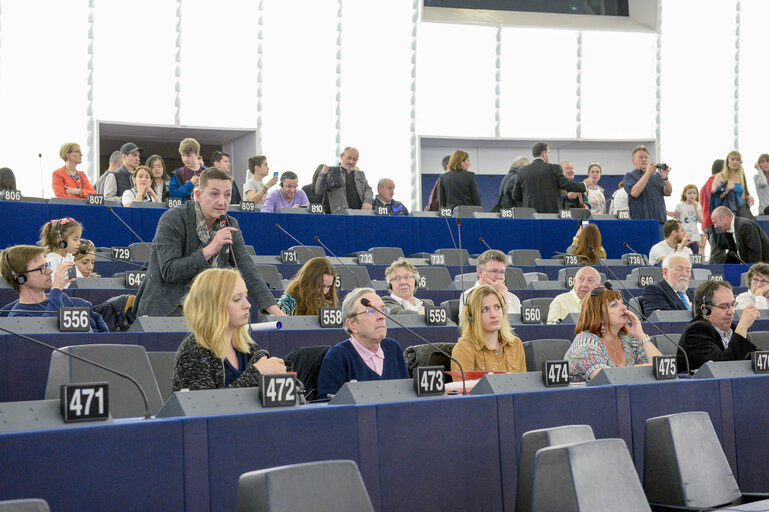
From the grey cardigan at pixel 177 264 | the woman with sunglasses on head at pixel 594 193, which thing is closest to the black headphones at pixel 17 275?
the grey cardigan at pixel 177 264

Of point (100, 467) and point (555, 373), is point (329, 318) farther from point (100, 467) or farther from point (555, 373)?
point (100, 467)

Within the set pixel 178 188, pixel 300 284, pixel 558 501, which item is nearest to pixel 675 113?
pixel 178 188

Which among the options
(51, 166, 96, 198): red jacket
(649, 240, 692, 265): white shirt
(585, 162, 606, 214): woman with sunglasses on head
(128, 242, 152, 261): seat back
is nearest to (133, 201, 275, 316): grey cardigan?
(128, 242, 152, 261): seat back

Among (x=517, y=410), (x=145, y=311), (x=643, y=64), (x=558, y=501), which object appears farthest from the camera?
(x=643, y=64)

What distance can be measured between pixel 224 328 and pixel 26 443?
1.04 metres

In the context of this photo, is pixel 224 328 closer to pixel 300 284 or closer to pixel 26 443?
pixel 26 443

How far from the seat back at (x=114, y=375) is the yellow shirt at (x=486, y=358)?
52.2 inches

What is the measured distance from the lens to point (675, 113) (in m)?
14.6

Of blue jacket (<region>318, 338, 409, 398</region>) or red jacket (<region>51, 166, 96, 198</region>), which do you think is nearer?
blue jacket (<region>318, 338, 409, 398</region>)

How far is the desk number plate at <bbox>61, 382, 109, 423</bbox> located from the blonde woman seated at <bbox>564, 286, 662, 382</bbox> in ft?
7.33

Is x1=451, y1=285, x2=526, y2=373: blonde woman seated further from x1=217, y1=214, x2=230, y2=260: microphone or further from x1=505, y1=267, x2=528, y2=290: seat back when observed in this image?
x1=505, y1=267, x2=528, y2=290: seat back

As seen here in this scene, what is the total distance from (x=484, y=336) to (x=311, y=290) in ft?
3.63

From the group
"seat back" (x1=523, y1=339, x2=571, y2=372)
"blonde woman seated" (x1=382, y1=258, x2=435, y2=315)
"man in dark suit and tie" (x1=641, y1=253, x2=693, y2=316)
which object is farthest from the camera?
"man in dark suit and tie" (x1=641, y1=253, x2=693, y2=316)

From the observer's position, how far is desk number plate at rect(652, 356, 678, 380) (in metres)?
3.60
